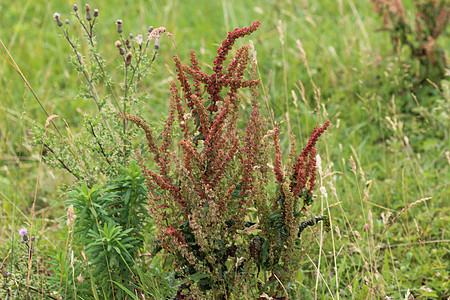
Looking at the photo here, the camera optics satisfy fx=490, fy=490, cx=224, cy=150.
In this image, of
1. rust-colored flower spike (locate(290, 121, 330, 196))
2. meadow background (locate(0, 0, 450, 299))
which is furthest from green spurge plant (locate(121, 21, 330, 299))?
meadow background (locate(0, 0, 450, 299))

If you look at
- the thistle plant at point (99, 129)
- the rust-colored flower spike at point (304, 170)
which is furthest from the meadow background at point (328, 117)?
the rust-colored flower spike at point (304, 170)

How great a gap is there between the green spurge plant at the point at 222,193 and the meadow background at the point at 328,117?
0.41 meters

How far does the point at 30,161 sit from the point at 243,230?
2798 mm

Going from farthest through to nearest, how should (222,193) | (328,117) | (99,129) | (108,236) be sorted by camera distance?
(328,117) < (99,129) < (108,236) < (222,193)

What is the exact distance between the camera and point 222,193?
203 centimetres

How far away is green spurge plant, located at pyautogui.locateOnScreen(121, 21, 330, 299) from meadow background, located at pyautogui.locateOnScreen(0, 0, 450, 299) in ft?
1.34

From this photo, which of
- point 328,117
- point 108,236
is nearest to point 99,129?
point 108,236

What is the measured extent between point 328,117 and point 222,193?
241cm

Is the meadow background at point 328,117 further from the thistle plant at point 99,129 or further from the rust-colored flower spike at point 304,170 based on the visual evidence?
the rust-colored flower spike at point 304,170

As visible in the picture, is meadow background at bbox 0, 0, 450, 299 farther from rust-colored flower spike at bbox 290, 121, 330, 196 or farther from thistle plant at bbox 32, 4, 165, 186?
rust-colored flower spike at bbox 290, 121, 330, 196

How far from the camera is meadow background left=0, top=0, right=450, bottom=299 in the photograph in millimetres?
2893

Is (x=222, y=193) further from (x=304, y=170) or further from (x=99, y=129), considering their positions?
(x=99, y=129)

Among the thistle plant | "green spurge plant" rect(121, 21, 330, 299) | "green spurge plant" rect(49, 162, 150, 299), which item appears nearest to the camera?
"green spurge plant" rect(121, 21, 330, 299)

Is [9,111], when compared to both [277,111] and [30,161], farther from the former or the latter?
[277,111]
